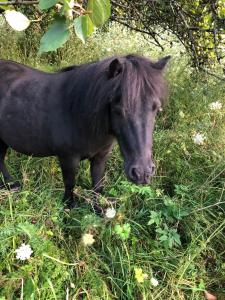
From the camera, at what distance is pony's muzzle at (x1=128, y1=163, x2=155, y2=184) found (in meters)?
1.82

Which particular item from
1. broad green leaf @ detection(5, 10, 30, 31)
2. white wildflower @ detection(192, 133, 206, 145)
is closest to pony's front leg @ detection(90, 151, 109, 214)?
white wildflower @ detection(192, 133, 206, 145)

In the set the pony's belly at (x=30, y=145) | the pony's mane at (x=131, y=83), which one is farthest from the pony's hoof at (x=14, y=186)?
the pony's mane at (x=131, y=83)

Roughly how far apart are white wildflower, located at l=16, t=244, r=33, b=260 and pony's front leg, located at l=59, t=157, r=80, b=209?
65cm

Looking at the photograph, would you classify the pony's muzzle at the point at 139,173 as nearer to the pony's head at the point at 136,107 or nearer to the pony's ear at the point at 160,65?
the pony's head at the point at 136,107

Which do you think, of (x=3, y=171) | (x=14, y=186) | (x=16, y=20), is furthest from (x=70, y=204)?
(x=16, y=20)

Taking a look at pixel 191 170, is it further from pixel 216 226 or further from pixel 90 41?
pixel 90 41

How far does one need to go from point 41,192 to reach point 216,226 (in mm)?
1203

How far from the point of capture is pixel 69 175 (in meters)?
2.50

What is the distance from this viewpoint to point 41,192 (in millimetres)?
2518

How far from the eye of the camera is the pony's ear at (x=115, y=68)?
185cm

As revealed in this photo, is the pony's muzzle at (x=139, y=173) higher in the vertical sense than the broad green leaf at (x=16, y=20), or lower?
lower

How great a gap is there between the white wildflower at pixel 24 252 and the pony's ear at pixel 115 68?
0.99 metres

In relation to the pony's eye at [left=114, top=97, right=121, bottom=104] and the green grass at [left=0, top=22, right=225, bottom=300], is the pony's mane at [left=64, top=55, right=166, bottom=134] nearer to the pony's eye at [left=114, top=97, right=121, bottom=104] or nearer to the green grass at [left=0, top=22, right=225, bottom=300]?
the pony's eye at [left=114, top=97, right=121, bottom=104]

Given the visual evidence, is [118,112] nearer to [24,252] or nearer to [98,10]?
[24,252]
